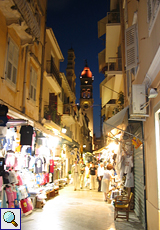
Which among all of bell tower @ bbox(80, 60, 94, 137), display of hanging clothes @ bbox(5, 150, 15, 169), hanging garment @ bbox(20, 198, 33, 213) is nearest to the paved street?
hanging garment @ bbox(20, 198, 33, 213)

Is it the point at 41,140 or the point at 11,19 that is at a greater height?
the point at 11,19

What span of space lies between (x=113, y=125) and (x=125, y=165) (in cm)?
293

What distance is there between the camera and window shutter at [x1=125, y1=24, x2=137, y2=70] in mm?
7882

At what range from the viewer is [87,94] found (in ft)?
225

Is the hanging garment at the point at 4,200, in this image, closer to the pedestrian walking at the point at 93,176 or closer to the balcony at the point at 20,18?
the balcony at the point at 20,18

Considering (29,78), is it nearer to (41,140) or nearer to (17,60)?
(17,60)

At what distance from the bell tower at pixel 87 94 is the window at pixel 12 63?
5116 centimetres

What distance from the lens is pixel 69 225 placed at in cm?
→ 761

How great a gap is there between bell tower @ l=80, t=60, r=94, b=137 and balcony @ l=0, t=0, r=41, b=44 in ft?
165

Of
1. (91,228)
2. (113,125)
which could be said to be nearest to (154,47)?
(113,125)

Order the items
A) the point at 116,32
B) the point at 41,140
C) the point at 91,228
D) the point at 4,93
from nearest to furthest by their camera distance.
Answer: the point at 91,228 < the point at 4,93 < the point at 41,140 < the point at 116,32

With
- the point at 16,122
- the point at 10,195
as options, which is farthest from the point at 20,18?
the point at 10,195

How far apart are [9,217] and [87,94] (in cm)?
6393

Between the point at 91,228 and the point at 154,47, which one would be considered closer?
the point at 154,47
